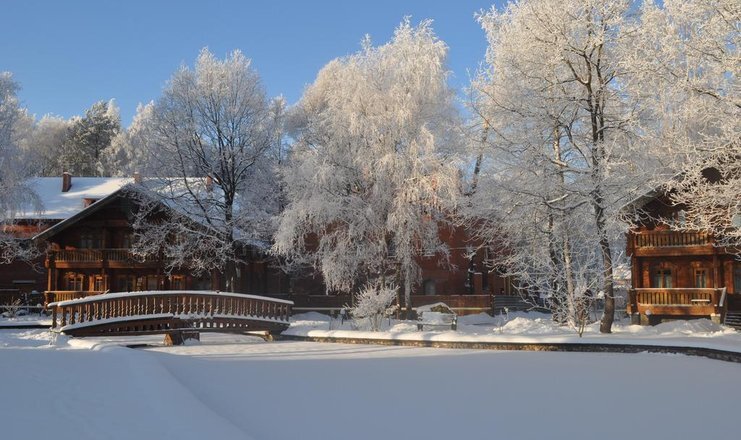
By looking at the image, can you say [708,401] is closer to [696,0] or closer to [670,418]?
[670,418]

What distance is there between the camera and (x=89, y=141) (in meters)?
68.6

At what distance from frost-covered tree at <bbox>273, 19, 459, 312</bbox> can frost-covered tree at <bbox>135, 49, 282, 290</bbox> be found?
14.1 ft

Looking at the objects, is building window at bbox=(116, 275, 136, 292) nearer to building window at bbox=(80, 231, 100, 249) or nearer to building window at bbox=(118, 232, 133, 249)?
building window at bbox=(118, 232, 133, 249)

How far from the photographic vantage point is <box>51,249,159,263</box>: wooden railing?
37.8 m

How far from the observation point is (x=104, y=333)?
74.1 feet

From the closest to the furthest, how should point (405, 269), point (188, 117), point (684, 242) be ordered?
point (684, 242) → point (405, 269) → point (188, 117)

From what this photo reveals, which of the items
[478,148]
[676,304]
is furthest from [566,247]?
[676,304]

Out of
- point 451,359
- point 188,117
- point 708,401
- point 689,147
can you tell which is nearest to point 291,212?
point 188,117

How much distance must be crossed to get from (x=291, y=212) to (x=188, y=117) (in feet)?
29.6

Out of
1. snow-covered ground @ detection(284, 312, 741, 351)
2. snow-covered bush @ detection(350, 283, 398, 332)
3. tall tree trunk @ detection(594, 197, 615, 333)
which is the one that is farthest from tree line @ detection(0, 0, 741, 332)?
snow-covered bush @ detection(350, 283, 398, 332)

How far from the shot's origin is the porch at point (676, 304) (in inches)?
1017

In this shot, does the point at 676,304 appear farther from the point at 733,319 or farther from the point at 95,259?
the point at 95,259

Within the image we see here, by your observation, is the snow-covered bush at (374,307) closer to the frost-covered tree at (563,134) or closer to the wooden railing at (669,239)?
the frost-covered tree at (563,134)

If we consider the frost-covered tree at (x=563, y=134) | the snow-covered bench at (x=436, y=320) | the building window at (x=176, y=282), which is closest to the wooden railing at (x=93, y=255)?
the building window at (x=176, y=282)
